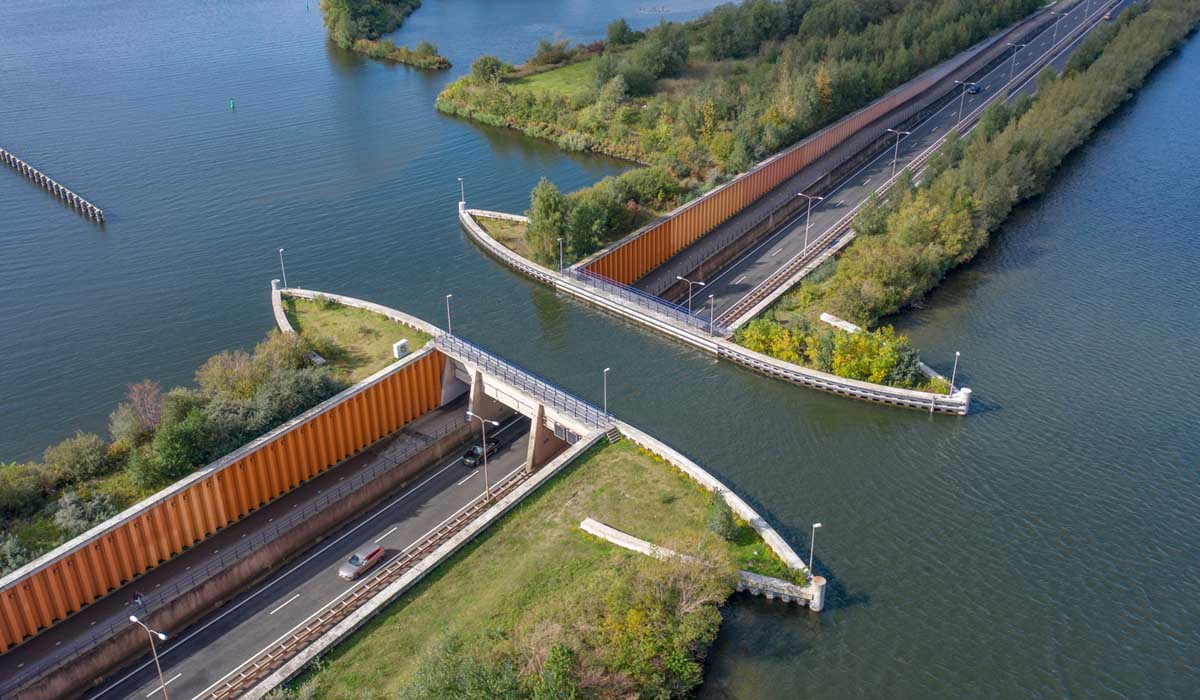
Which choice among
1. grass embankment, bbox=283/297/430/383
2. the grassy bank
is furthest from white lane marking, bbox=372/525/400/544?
the grassy bank

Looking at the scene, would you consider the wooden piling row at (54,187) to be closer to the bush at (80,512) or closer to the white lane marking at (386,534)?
the bush at (80,512)

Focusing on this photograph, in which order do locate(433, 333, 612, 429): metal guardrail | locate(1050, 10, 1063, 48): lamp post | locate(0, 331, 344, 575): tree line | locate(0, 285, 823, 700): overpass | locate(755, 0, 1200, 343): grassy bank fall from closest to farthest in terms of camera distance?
1. locate(0, 285, 823, 700): overpass
2. locate(0, 331, 344, 575): tree line
3. locate(433, 333, 612, 429): metal guardrail
4. locate(755, 0, 1200, 343): grassy bank
5. locate(1050, 10, 1063, 48): lamp post

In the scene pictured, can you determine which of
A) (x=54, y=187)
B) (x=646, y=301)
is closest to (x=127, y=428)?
(x=646, y=301)

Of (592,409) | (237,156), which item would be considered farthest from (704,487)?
(237,156)

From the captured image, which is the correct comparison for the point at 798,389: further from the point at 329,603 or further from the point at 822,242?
the point at 329,603

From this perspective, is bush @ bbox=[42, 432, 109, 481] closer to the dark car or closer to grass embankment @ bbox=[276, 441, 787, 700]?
grass embankment @ bbox=[276, 441, 787, 700]

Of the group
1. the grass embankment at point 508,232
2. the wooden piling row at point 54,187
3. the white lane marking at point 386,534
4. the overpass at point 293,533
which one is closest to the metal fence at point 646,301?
the grass embankment at point 508,232

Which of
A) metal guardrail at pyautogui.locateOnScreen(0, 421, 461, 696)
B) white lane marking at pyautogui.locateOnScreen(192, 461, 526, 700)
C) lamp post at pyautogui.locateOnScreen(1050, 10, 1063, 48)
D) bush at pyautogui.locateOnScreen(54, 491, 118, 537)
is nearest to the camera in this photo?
metal guardrail at pyautogui.locateOnScreen(0, 421, 461, 696)

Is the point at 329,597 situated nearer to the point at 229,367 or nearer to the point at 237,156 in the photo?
the point at 229,367
